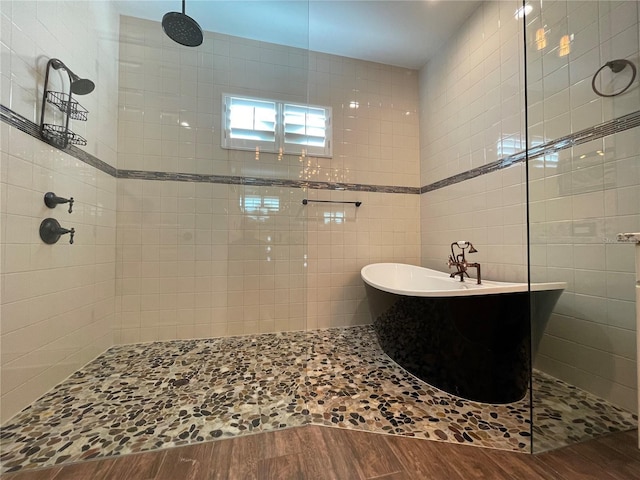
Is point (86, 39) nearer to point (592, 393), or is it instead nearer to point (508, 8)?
point (508, 8)

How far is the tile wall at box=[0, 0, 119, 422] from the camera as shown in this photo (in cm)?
125

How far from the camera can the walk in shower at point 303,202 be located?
133 centimetres

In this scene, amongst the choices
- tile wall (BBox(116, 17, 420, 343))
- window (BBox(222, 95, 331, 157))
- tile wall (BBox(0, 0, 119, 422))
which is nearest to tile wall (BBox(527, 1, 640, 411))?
tile wall (BBox(116, 17, 420, 343))

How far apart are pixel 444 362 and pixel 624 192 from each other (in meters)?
1.31

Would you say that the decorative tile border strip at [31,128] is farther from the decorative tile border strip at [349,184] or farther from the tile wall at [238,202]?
the tile wall at [238,202]

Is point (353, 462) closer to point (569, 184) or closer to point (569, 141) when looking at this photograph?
point (569, 184)

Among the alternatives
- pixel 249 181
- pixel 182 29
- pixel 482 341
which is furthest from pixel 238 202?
pixel 482 341

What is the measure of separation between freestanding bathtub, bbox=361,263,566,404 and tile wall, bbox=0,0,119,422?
2121mm

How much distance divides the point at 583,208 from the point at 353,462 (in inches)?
71.0

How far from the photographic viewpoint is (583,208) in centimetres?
149

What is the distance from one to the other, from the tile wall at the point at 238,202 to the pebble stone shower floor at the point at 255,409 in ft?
1.82

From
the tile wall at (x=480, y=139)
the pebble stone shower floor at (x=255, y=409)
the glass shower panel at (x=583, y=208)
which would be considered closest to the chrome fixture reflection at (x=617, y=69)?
the glass shower panel at (x=583, y=208)

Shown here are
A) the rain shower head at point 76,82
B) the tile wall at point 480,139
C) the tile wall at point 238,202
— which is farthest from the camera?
the tile wall at point 238,202

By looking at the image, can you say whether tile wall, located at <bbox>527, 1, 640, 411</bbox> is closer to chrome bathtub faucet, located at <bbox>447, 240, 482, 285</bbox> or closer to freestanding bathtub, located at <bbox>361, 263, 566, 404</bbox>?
freestanding bathtub, located at <bbox>361, 263, 566, 404</bbox>
